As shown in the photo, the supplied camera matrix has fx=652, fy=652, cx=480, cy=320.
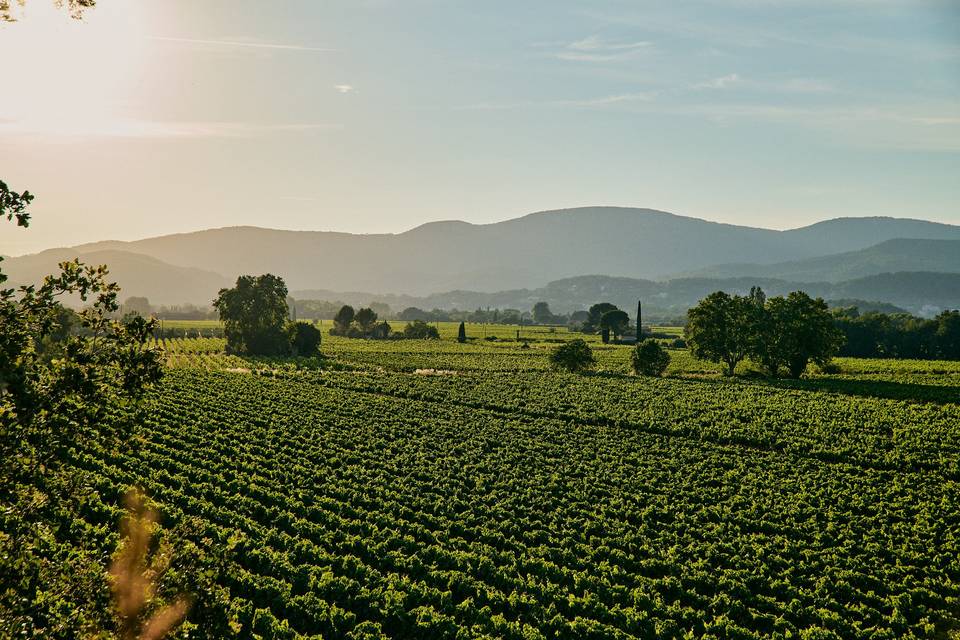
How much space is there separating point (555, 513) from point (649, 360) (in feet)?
183

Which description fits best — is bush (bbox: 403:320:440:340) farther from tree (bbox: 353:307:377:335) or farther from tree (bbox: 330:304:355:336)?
tree (bbox: 330:304:355:336)

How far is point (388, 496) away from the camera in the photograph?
91.7ft

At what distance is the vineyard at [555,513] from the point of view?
18.7 m

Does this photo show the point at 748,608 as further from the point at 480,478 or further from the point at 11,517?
the point at 11,517

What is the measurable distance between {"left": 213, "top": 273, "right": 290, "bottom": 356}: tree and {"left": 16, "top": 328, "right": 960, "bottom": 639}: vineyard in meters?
45.5

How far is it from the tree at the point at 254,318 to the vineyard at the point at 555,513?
149 feet

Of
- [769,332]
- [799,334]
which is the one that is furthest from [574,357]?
[799,334]

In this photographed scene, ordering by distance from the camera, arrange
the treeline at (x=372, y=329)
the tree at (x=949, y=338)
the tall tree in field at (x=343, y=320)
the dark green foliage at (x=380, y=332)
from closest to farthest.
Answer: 1. the tree at (x=949, y=338)
2. the dark green foliage at (x=380, y=332)
3. the treeline at (x=372, y=329)
4. the tall tree in field at (x=343, y=320)

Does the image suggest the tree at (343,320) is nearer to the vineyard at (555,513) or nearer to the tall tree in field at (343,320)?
the tall tree in field at (343,320)

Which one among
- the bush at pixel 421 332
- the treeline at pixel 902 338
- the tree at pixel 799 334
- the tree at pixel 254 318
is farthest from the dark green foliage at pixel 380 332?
the treeline at pixel 902 338

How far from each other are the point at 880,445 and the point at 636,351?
41.2 metres

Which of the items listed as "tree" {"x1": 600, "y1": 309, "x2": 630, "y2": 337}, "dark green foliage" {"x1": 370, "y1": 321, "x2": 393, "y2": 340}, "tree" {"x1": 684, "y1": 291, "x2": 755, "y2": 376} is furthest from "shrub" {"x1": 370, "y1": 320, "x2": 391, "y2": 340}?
"tree" {"x1": 684, "y1": 291, "x2": 755, "y2": 376}

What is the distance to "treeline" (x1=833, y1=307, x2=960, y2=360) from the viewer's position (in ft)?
359

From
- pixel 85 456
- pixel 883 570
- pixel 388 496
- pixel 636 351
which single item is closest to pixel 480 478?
pixel 388 496
